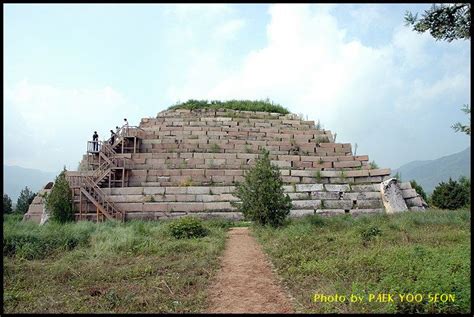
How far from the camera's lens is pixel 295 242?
10688mm

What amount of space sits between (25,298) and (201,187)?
1216 centimetres

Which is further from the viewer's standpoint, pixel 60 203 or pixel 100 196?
pixel 100 196

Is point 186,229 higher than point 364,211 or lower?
lower

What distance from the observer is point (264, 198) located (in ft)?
44.5

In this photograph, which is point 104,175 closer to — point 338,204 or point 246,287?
point 338,204

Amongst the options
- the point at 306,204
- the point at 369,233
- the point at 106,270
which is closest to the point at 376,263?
the point at 369,233

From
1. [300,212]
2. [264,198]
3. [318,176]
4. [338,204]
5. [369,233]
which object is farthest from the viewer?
[318,176]

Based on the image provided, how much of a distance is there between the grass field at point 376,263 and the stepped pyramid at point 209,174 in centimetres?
465

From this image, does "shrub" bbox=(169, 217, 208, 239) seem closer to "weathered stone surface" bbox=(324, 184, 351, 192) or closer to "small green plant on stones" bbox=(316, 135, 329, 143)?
"weathered stone surface" bbox=(324, 184, 351, 192)

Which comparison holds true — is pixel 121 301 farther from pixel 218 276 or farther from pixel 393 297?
pixel 393 297

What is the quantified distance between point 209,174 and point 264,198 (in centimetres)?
647

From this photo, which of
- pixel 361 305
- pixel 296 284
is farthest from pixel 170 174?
pixel 361 305

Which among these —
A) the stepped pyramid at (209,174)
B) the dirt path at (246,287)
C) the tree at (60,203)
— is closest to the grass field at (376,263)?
the dirt path at (246,287)

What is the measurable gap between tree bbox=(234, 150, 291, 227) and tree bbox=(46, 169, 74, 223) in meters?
8.31
